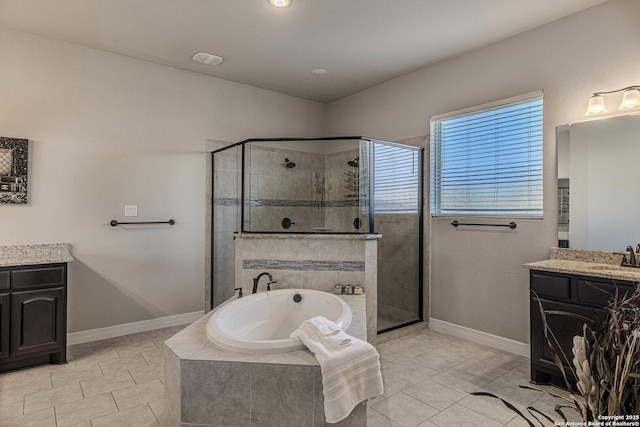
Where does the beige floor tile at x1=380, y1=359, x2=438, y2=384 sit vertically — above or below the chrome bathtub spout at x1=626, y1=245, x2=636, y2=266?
below

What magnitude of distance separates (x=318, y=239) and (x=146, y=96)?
7.75 ft

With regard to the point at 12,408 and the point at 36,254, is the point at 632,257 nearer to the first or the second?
the point at 12,408

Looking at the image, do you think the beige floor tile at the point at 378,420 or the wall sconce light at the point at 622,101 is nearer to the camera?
the beige floor tile at the point at 378,420

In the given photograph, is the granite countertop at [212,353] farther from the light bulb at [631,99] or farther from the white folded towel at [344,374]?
the light bulb at [631,99]

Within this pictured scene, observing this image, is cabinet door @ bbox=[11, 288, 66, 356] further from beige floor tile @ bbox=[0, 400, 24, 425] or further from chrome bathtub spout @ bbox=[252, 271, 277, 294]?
chrome bathtub spout @ bbox=[252, 271, 277, 294]

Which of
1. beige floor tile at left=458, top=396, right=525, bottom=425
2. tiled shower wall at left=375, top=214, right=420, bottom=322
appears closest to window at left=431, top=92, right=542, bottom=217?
tiled shower wall at left=375, top=214, right=420, bottom=322

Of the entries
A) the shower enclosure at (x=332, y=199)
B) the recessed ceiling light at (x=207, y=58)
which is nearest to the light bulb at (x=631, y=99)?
the shower enclosure at (x=332, y=199)

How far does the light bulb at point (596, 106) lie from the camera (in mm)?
2711

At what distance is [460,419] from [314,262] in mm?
1617

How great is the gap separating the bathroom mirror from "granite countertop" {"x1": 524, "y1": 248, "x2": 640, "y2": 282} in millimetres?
57

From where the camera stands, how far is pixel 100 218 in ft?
11.8

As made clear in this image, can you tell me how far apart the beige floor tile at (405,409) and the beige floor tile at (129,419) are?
1.37m

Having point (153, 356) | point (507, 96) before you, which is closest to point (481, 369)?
point (507, 96)

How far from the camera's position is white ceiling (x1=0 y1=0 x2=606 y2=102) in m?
2.79
